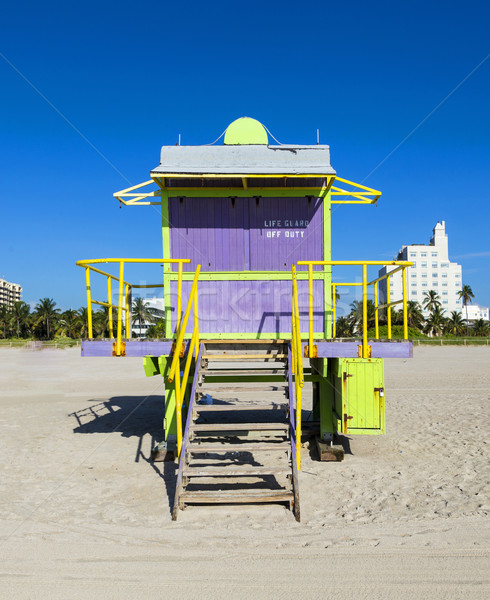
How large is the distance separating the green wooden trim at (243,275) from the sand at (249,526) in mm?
3335

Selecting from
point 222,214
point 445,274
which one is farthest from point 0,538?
point 445,274

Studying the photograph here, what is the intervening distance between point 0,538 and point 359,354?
18.3 feet

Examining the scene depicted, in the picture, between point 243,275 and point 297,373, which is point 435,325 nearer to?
point 243,275

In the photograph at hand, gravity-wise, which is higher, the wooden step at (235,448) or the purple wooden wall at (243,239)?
the purple wooden wall at (243,239)

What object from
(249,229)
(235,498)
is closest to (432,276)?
(249,229)

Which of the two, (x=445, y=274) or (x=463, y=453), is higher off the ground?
(x=445, y=274)

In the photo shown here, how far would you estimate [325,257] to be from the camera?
8.92 m

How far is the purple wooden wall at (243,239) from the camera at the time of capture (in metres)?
8.85

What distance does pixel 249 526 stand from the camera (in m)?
5.61

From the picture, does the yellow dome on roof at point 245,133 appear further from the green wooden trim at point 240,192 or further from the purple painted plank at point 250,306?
the purple painted plank at point 250,306

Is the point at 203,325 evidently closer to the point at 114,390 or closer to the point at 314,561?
the point at 314,561

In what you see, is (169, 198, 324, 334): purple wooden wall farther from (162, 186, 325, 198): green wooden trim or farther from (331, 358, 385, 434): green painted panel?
(331, 358, 385, 434): green painted panel

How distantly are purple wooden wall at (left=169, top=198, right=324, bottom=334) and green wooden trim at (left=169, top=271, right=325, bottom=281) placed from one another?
7 cm

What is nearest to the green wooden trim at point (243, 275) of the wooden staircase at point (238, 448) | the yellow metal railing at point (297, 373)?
the wooden staircase at point (238, 448)
